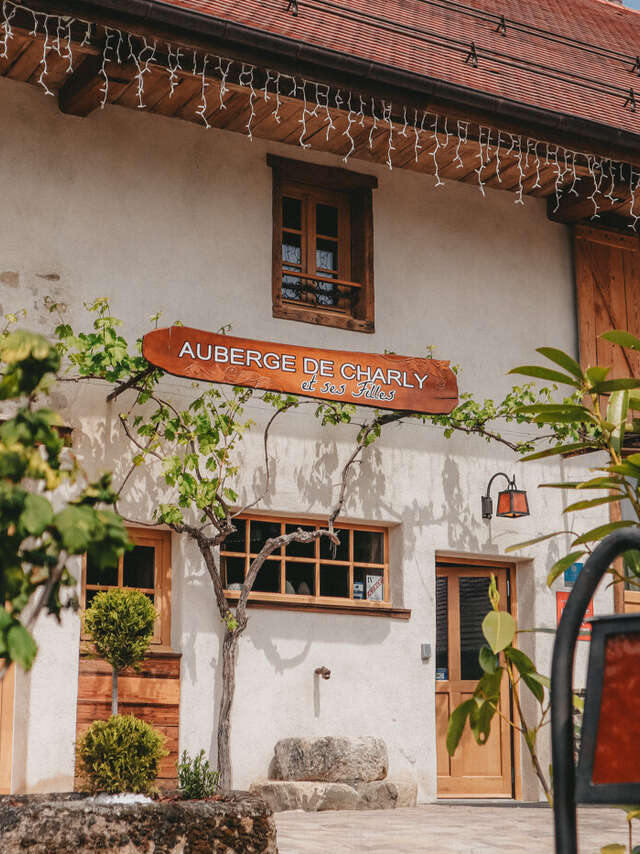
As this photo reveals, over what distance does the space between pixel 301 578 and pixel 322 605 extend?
0.35 m

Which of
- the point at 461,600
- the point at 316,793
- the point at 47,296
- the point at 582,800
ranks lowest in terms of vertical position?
the point at 316,793

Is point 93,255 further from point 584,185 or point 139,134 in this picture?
point 584,185

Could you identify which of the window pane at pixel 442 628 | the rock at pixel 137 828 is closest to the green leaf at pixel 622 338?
the rock at pixel 137 828

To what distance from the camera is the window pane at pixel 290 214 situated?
1050 centimetres

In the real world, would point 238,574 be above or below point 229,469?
below

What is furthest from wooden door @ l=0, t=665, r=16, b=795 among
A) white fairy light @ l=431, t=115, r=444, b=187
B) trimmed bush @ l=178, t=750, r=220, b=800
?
white fairy light @ l=431, t=115, r=444, b=187

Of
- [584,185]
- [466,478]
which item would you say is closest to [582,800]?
[466,478]

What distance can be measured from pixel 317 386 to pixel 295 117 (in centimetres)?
223

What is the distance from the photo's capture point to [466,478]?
10.5 metres

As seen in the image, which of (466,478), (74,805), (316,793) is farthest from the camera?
(466,478)

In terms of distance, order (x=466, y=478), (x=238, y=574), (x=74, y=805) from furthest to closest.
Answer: (x=466, y=478), (x=238, y=574), (x=74, y=805)

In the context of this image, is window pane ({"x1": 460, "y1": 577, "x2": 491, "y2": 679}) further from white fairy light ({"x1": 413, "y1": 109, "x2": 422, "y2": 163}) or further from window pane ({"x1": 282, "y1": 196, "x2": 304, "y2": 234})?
white fairy light ({"x1": 413, "y1": 109, "x2": 422, "y2": 163})

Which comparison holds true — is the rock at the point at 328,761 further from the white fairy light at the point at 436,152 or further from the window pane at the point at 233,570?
the white fairy light at the point at 436,152

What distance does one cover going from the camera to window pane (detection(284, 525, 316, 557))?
9975 millimetres
